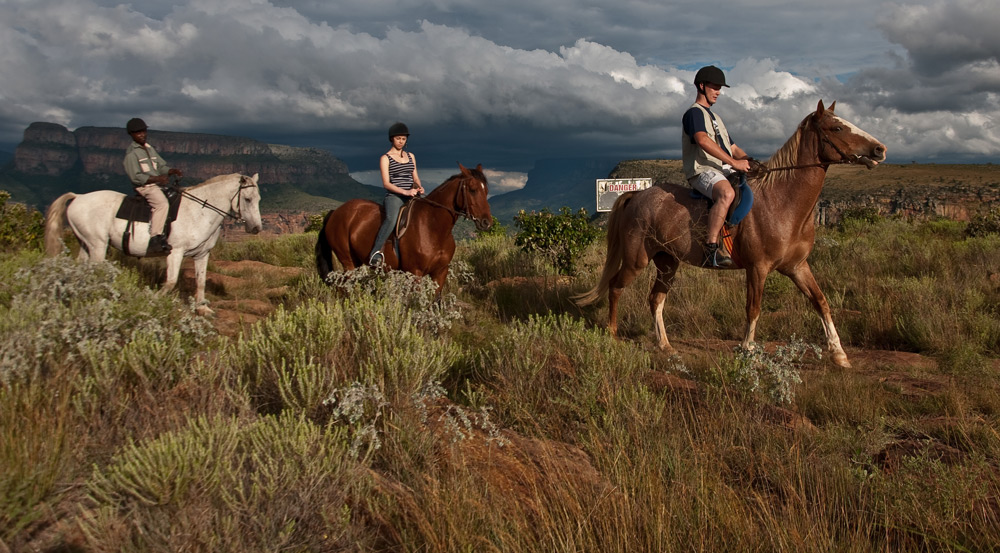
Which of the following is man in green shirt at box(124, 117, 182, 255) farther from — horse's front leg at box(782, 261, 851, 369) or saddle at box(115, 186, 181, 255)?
horse's front leg at box(782, 261, 851, 369)

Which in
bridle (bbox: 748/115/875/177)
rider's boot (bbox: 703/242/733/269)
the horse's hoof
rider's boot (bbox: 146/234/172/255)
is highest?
bridle (bbox: 748/115/875/177)

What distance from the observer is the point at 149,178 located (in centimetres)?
878

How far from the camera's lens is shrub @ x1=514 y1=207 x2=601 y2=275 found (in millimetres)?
11641

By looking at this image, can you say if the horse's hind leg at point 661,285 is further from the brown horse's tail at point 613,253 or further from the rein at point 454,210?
the rein at point 454,210

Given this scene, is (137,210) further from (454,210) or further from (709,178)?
(709,178)

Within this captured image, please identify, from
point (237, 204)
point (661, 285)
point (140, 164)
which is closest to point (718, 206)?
point (661, 285)

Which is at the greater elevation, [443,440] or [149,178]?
[149,178]

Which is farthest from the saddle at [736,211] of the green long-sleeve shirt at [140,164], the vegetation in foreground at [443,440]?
the green long-sleeve shirt at [140,164]

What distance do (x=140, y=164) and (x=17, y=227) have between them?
577 cm

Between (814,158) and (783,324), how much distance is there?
2202 mm

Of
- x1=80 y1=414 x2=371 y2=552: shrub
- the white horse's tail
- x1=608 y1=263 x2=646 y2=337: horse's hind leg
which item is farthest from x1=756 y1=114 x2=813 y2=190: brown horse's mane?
the white horse's tail

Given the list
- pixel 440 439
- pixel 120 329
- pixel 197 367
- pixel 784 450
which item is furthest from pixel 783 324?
pixel 120 329

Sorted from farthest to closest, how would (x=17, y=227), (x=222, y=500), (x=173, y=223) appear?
(x=17, y=227), (x=173, y=223), (x=222, y=500)

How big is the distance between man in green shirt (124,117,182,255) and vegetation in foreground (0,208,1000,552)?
3181 millimetres
